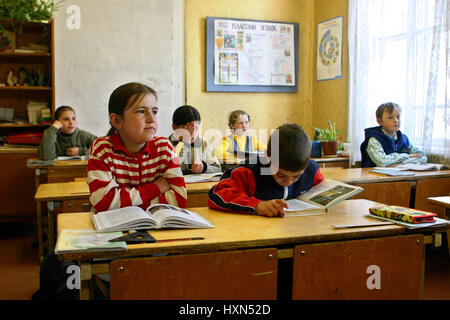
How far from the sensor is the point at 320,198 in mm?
1806

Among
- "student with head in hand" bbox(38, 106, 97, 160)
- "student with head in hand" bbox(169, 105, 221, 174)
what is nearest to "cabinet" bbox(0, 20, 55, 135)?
"student with head in hand" bbox(38, 106, 97, 160)

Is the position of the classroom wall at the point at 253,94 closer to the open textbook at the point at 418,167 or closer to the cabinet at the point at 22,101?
the cabinet at the point at 22,101

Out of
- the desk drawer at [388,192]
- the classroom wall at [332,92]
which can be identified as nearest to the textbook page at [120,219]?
the desk drawer at [388,192]

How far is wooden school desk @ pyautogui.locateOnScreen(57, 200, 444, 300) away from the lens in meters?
1.26

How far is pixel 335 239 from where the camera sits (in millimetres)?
1478

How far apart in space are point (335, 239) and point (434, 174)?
205 cm

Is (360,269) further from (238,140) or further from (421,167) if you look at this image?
(238,140)

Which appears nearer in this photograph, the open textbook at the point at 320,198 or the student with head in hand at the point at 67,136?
the open textbook at the point at 320,198

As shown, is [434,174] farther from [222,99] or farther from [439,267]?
[222,99]

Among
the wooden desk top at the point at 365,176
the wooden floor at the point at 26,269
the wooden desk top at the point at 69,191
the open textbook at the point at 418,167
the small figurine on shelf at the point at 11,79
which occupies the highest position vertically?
the small figurine on shelf at the point at 11,79

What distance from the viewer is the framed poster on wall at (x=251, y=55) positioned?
16.7ft

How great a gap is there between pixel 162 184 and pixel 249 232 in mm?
513

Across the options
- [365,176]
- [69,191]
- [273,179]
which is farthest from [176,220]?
[365,176]

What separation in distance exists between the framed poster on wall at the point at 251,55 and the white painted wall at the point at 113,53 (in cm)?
39
